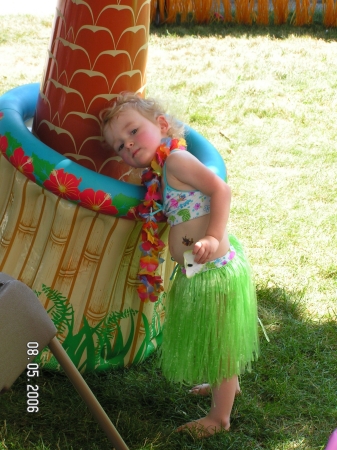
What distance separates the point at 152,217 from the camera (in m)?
2.15

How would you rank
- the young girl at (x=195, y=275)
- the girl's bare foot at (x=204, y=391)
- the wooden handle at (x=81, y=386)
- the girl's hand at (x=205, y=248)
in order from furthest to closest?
the girl's bare foot at (x=204, y=391) → the young girl at (x=195, y=275) → the girl's hand at (x=205, y=248) → the wooden handle at (x=81, y=386)

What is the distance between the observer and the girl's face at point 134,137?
7.04ft

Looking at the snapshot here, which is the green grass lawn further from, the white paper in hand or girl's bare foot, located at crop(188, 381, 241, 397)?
the white paper in hand

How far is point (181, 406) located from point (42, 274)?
0.68m

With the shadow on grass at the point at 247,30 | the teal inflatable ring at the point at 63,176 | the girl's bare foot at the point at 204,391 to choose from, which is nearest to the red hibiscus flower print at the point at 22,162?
the teal inflatable ring at the point at 63,176

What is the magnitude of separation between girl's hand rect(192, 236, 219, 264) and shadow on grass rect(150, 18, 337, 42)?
4706mm

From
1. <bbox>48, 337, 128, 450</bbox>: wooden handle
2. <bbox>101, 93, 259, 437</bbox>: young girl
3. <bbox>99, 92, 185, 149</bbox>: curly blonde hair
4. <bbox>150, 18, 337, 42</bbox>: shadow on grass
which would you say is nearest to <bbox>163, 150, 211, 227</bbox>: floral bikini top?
<bbox>101, 93, 259, 437</bbox>: young girl

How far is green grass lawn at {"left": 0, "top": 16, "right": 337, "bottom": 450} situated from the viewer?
2242 mm

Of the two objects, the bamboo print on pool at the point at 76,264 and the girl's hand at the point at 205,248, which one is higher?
the girl's hand at the point at 205,248

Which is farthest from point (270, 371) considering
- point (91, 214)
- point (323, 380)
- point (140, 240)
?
point (91, 214)

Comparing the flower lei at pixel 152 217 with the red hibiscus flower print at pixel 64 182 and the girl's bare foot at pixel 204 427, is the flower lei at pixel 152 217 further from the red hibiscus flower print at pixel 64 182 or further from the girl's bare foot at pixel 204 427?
the girl's bare foot at pixel 204 427

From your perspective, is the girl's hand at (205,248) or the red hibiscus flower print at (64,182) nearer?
the girl's hand at (205,248)

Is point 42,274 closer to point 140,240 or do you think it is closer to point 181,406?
point 140,240

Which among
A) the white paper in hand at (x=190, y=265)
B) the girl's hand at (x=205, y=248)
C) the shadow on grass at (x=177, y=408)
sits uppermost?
the girl's hand at (x=205, y=248)
